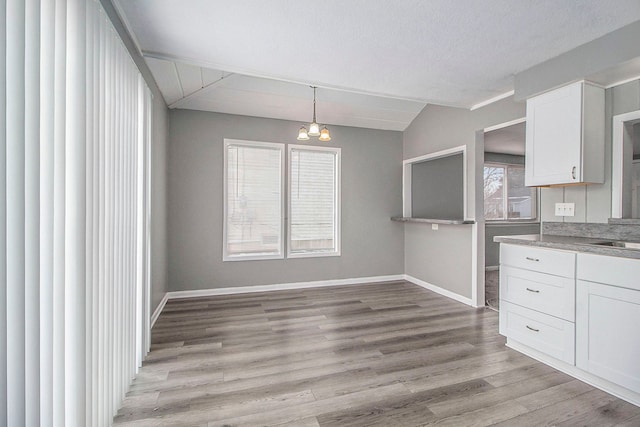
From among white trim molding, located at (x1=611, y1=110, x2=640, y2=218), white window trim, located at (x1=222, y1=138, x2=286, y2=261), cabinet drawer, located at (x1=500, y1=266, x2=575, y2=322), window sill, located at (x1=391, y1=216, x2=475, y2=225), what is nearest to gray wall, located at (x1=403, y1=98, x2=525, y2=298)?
window sill, located at (x1=391, y1=216, x2=475, y2=225)

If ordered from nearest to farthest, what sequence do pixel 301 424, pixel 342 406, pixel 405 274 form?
pixel 301 424
pixel 342 406
pixel 405 274

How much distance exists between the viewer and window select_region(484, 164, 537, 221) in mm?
6734

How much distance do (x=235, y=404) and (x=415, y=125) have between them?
458cm

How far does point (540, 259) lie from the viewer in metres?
2.50

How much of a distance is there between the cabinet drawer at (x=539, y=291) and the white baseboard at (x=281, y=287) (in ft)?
7.99

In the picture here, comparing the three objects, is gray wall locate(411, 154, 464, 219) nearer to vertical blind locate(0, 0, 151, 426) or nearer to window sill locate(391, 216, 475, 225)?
window sill locate(391, 216, 475, 225)

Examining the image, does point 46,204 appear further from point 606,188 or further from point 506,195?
point 506,195

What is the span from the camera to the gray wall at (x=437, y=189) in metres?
5.36

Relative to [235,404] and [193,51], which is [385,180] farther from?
[235,404]

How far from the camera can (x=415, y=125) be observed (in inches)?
196

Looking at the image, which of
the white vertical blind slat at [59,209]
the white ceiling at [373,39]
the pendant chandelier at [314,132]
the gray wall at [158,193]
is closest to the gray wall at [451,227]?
the white ceiling at [373,39]

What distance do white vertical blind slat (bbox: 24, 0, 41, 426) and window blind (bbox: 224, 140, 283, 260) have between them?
10.9 ft

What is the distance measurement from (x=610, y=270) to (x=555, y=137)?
1.24 metres

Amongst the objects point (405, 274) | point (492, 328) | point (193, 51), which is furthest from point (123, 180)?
point (405, 274)
